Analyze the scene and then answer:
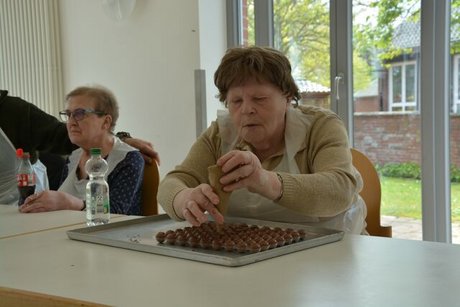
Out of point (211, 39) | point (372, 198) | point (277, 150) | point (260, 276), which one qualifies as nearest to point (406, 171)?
point (372, 198)

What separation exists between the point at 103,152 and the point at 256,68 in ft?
2.88

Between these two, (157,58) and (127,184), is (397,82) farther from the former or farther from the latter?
(127,184)

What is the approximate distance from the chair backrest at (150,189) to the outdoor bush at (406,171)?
1.50 m

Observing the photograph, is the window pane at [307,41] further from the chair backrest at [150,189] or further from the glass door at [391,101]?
the chair backrest at [150,189]

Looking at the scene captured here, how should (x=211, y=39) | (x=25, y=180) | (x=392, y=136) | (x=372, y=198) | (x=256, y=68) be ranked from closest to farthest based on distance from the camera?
(x=256, y=68), (x=372, y=198), (x=25, y=180), (x=392, y=136), (x=211, y=39)

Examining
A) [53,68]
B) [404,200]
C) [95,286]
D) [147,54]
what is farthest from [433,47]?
[53,68]

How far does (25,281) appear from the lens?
0.96 meters

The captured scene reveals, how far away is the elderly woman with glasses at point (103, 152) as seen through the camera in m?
2.04

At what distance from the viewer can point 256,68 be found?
1557 millimetres

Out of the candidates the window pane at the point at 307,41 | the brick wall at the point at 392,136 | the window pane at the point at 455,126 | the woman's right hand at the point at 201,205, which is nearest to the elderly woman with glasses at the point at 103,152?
the woman's right hand at the point at 201,205

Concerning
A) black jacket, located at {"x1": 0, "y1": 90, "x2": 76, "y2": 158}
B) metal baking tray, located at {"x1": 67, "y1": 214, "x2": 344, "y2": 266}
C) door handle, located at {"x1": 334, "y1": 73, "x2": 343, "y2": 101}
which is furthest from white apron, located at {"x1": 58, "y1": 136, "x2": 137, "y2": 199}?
door handle, located at {"x1": 334, "y1": 73, "x2": 343, "y2": 101}

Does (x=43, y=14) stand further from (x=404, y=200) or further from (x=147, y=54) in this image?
(x=404, y=200)

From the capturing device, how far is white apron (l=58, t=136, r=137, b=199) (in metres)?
2.09

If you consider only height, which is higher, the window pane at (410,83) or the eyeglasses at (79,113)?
the window pane at (410,83)
